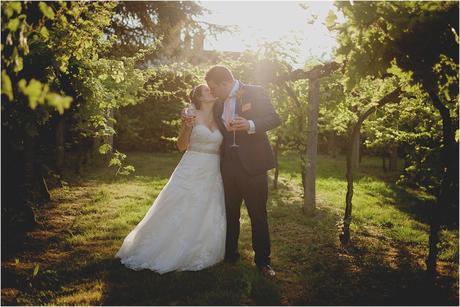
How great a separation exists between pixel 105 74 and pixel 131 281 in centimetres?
272

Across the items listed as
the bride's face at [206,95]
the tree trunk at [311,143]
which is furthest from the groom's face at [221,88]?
the tree trunk at [311,143]

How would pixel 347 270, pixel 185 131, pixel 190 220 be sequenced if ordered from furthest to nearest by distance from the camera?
1. pixel 185 131
2. pixel 347 270
3. pixel 190 220

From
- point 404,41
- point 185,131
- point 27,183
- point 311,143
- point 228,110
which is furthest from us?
point 311,143

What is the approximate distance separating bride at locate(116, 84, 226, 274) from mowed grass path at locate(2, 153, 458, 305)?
0.71 ft

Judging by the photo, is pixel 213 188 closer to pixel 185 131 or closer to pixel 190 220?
pixel 190 220

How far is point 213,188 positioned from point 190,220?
48 cm

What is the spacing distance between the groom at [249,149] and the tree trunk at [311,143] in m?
3.57

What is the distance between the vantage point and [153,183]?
486 inches

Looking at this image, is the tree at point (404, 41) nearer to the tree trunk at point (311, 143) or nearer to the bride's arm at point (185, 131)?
the bride's arm at point (185, 131)

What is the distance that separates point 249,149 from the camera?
15.6ft

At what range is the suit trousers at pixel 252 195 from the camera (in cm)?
481

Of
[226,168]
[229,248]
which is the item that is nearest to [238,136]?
[226,168]

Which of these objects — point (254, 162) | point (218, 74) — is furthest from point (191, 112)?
point (254, 162)

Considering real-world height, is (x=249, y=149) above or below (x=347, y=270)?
above
